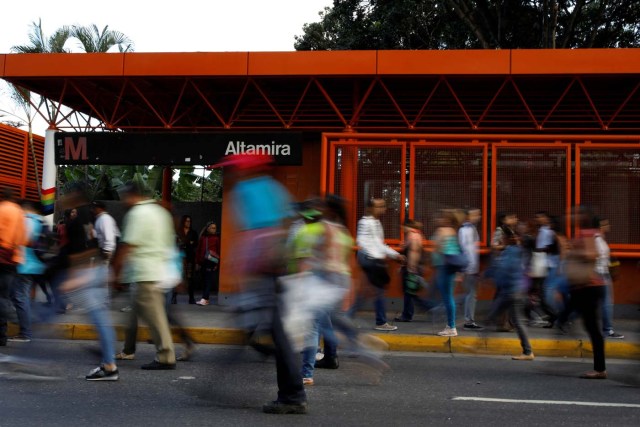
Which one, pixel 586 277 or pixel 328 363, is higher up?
pixel 586 277

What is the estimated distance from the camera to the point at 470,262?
35.0ft

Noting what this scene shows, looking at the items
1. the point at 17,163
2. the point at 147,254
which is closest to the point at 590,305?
the point at 147,254

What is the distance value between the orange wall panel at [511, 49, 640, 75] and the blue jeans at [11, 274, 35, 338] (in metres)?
8.18

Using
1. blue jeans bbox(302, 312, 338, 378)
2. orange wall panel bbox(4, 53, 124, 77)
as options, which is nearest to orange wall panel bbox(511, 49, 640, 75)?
orange wall panel bbox(4, 53, 124, 77)

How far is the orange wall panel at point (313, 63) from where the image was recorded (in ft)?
42.1

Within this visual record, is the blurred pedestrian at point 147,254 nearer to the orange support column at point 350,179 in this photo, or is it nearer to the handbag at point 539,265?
the handbag at point 539,265

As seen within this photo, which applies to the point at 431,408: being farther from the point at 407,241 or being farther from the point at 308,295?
the point at 407,241

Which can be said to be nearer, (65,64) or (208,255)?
(65,64)

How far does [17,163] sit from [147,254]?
13.3 m

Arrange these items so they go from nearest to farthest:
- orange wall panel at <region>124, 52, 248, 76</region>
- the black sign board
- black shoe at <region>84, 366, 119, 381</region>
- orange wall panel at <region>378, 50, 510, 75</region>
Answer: black shoe at <region>84, 366, 119, 381</region>, orange wall panel at <region>378, 50, 510, 75</region>, orange wall panel at <region>124, 52, 248, 76</region>, the black sign board

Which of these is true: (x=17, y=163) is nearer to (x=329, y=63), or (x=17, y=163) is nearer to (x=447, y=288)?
(x=329, y=63)

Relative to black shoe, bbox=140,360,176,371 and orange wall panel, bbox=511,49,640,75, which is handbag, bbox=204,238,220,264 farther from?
black shoe, bbox=140,360,176,371

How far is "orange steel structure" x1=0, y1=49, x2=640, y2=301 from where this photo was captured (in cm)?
1240

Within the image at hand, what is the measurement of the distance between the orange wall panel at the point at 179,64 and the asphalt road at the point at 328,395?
6.08 metres
